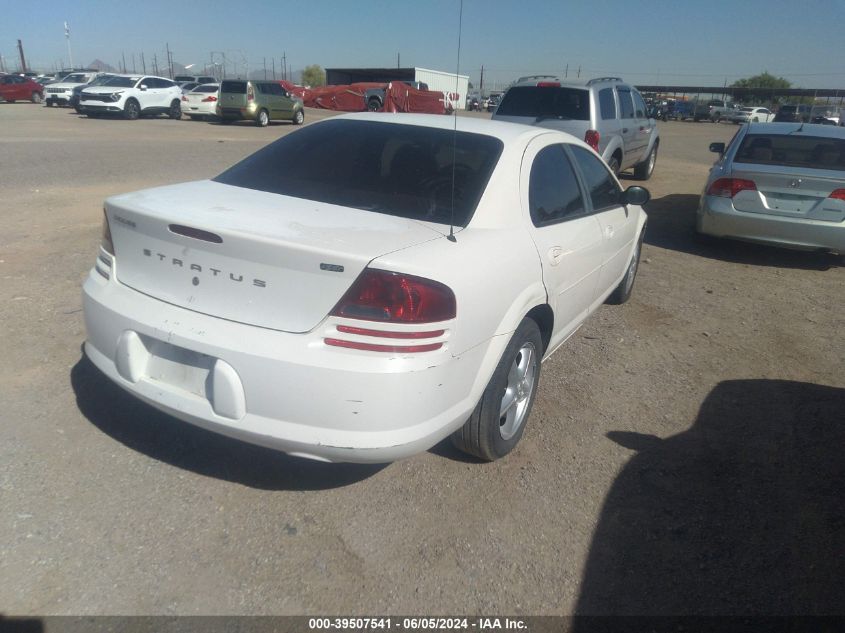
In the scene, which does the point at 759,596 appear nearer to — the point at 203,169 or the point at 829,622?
the point at 829,622

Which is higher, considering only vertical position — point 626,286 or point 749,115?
point 626,286

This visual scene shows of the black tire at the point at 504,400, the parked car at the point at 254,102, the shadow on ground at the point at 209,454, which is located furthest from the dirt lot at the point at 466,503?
the parked car at the point at 254,102

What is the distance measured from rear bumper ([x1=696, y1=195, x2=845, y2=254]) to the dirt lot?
8.37ft

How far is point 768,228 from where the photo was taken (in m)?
7.18

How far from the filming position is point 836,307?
6.11 m

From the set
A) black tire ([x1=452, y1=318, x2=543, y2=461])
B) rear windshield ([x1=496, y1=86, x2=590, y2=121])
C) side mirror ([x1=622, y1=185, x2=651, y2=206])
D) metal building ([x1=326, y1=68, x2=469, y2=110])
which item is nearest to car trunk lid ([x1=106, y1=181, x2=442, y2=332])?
black tire ([x1=452, y1=318, x2=543, y2=461])

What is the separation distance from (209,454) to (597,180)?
3.01 metres

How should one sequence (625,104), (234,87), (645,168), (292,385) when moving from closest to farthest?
(292,385) < (625,104) < (645,168) < (234,87)

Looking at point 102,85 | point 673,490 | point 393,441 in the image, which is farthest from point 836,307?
point 102,85

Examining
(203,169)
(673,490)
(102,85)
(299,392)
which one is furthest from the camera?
(102,85)

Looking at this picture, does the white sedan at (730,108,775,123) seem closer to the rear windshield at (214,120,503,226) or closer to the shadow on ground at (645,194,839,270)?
the shadow on ground at (645,194,839,270)

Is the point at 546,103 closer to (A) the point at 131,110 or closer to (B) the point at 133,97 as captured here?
(B) the point at 133,97

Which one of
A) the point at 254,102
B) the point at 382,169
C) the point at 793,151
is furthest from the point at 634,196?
the point at 254,102

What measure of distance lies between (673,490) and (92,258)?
17.7 ft
